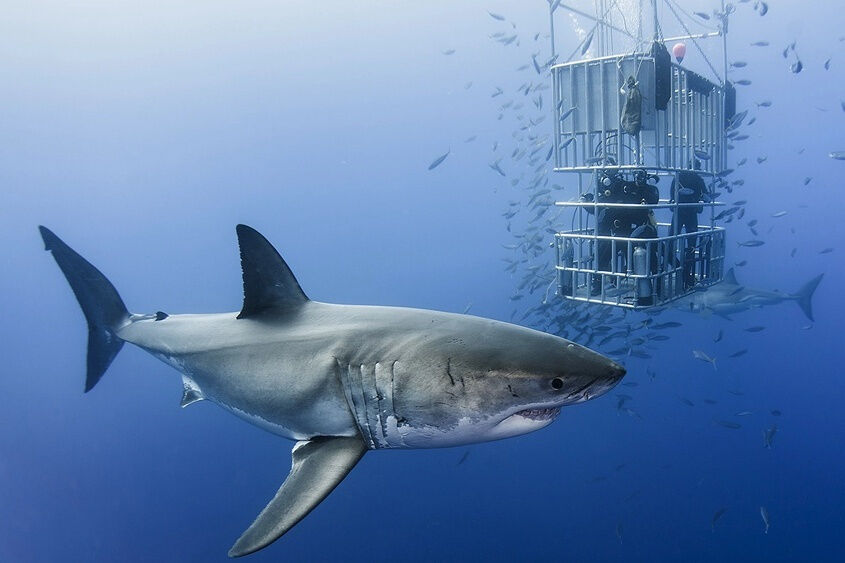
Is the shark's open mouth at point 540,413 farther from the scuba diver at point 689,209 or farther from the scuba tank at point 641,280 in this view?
the scuba diver at point 689,209

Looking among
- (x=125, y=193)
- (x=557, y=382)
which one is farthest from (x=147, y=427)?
(x=125, y=193)

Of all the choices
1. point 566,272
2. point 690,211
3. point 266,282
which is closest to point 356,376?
point 266,282

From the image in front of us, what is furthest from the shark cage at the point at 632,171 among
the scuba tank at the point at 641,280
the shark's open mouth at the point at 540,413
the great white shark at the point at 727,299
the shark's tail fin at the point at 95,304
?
the shark's tail fin at the point at 95,304

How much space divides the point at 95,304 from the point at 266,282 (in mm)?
2496

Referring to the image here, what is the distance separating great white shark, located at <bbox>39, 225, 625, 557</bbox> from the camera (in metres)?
2.11

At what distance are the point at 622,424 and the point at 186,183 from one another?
124371 mm

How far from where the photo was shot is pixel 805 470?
51.0 feet

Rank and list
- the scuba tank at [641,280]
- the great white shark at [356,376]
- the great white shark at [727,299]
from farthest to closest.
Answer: the great white shark at [727,299] → the scuba tank at [641,280] → the great white shark at [356,376]

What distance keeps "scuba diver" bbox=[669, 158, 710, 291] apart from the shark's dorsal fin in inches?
203

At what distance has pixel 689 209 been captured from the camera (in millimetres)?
7652

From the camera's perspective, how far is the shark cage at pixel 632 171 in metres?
6.21

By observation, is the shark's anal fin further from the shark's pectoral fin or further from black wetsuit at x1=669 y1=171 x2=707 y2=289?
black wetsuit at x1=669 y1=171 x2=707 y2=289

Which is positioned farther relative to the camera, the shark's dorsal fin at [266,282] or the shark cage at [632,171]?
the shark cage at [632,171]

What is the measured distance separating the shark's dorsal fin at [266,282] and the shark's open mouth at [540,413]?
1.57 m
